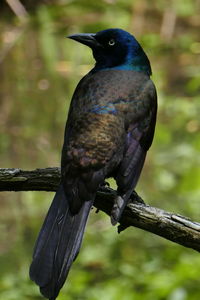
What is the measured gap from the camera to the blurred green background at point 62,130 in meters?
4.34

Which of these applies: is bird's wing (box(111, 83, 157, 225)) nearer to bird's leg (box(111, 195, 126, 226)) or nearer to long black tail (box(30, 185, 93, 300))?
bird's leg (box(111, 195, 126, 226))

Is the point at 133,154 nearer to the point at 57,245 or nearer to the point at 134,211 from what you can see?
the point at 134,211

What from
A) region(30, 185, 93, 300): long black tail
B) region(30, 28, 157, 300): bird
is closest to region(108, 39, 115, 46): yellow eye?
region(30, 28, 157, 300): bird

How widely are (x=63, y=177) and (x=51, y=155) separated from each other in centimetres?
383

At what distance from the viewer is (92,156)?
Answer: 279cm

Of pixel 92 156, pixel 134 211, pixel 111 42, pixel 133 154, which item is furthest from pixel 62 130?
pixel 134 211

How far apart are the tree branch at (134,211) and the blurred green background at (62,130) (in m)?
0.82

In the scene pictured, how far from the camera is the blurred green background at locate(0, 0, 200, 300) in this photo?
14.2 feet

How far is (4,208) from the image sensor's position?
19.1 ft

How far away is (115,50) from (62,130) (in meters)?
3.85

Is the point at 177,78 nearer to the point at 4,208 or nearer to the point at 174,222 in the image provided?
the point at 4,208

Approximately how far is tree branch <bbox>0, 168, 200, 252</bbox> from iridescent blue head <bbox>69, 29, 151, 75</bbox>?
723 millimetres

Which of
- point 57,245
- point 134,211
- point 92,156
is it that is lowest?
point 57,245

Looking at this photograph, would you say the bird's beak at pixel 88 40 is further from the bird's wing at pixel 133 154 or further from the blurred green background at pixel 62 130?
the blurred green background at pixel 62 130
